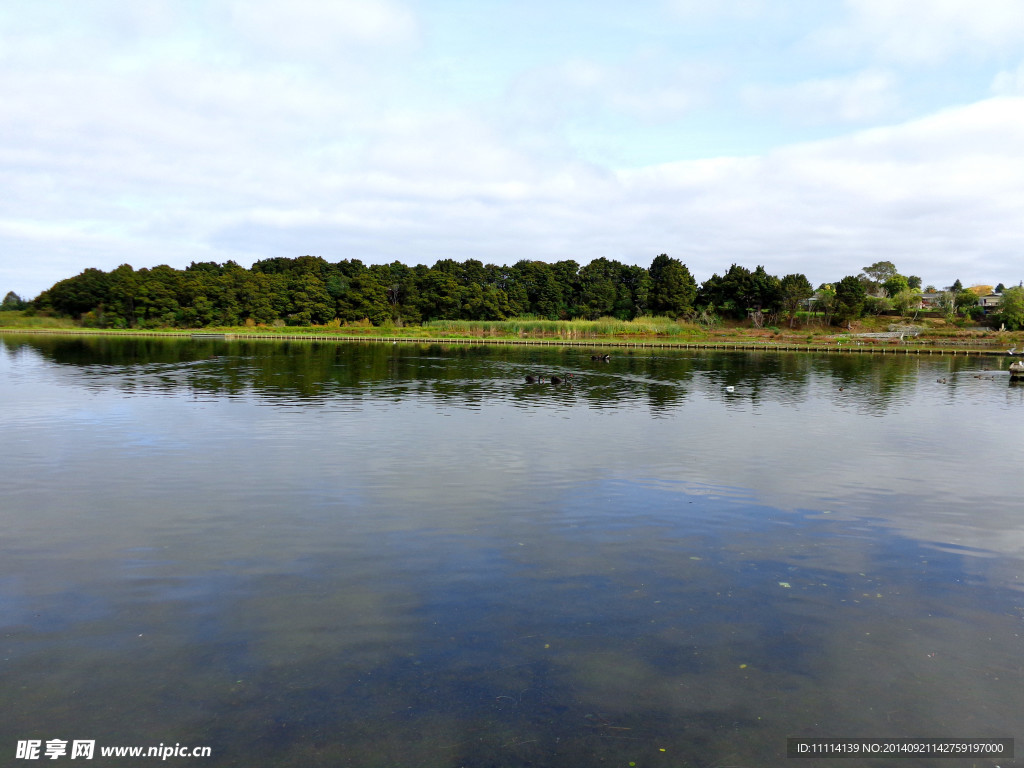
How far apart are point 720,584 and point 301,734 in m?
5.96

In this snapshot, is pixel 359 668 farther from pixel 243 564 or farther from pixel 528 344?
pixel 528 344

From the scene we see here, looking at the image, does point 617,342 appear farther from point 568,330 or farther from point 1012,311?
point 1012,311

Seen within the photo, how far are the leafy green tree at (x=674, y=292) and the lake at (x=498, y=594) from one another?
92459 mm

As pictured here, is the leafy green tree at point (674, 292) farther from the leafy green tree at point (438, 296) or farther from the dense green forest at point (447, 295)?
the leafy green tree at point (438, 296)

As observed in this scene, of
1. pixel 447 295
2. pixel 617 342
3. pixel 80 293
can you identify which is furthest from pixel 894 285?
pixel 80 293

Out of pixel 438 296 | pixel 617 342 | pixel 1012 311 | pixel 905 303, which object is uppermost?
pixel 438 296

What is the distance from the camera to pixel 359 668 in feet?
22.0

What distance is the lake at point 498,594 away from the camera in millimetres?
5918

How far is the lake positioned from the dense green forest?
9213 cm

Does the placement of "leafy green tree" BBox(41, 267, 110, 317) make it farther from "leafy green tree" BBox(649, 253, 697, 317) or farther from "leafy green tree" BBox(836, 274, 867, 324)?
"leafy green tree" BBox(836, 274, 867, 324)

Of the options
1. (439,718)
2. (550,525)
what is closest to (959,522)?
(550,525)

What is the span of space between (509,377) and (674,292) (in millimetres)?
78011

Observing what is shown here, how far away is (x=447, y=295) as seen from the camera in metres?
113

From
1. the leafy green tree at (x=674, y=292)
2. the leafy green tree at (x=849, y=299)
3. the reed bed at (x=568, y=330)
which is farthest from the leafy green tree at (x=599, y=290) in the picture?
the leafy green tree at (x=849, y=299)
